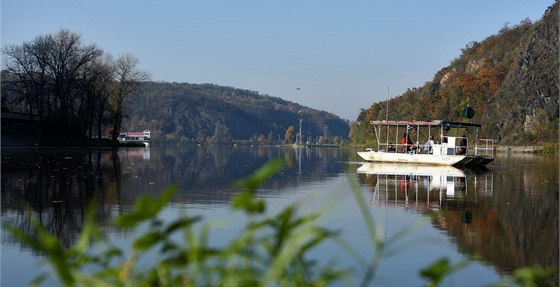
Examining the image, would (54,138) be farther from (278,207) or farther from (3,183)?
(278,207)

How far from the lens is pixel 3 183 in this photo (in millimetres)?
22312

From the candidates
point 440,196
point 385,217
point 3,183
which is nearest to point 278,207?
point 385,217

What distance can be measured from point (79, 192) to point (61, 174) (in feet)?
26.2

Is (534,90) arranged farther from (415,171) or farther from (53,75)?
(415,171)

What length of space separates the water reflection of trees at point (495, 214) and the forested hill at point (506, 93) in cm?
8148

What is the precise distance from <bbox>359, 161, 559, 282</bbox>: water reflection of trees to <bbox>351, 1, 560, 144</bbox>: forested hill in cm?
8148

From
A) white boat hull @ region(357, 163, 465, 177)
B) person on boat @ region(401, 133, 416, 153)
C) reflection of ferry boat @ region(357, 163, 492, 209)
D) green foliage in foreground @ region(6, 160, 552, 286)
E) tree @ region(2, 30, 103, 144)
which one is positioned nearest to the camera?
green foliage in foreground @ region(6, 160, 552, 286)

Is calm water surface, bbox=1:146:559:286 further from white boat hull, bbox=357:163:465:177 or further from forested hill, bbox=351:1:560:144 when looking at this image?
forested hill, bbox=351:1:560:144

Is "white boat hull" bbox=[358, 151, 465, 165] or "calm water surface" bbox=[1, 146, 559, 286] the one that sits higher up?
"white boat hull" bbox=[358, 151, 465, 165]

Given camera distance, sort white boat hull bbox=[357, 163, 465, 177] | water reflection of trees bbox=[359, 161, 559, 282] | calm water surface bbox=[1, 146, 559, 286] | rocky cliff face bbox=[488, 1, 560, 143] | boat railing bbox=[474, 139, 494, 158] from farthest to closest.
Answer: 1. rocky cliff face bbox=[488, 1, 560, 143]
2. boat railing bbox=[474, 139, 494, 158]
3. white boat hull bbox=[357, 163, 465, 177]
4. water reflection of trees bbox=[359, 161, 559, 282]
5. calm water surface bbox=[1, 146, 559, 286]

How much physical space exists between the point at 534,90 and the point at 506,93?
1220 centimetres

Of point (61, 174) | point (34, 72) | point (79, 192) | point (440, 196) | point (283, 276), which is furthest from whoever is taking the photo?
point (34, 72)

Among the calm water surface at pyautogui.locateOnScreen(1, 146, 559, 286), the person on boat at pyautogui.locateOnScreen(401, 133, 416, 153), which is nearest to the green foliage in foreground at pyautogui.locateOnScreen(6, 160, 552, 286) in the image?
the calm water surface at pyautogui.locateOnScreen(1, 146, 559, 286)

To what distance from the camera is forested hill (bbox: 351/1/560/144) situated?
109938 millimetres
